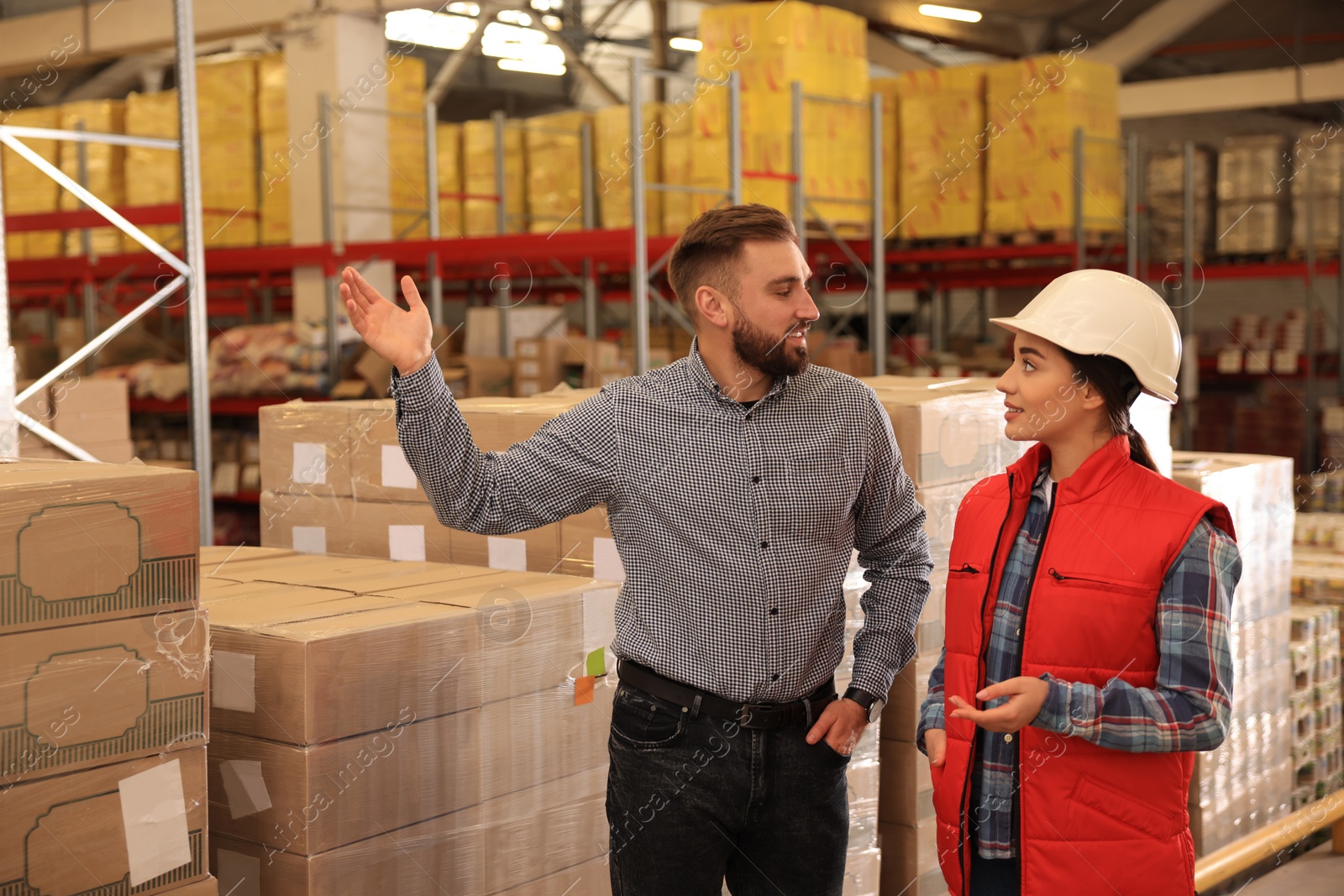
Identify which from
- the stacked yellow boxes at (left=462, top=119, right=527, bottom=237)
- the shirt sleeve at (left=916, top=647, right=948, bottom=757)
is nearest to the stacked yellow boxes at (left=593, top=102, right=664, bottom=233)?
the stacked yellow boxes at (left=462, top=119, right=527, bottom=237)

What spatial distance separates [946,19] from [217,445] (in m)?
7.87

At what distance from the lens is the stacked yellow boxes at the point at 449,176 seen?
936 centimetres

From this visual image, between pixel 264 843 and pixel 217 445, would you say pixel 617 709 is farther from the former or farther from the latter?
pixel 217 445

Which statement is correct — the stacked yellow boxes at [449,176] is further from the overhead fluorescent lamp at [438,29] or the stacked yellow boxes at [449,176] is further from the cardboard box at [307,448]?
the cardboard box at [307,448]

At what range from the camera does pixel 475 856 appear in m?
2.66

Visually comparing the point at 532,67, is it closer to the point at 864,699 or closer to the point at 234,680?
the point at 234,680

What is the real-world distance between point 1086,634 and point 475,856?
140cm

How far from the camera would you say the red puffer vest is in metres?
1.91

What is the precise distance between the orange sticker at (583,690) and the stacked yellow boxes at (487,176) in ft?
21.7

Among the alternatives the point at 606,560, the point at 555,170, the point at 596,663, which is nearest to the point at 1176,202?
the point at 555,170

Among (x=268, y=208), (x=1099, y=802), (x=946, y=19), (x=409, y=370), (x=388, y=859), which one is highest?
(x=946, y=19)

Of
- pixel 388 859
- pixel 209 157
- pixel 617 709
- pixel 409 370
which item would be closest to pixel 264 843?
pixel 388 859

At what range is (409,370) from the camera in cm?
199

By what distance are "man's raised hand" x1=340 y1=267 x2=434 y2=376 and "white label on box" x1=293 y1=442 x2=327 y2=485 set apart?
6.18ft
